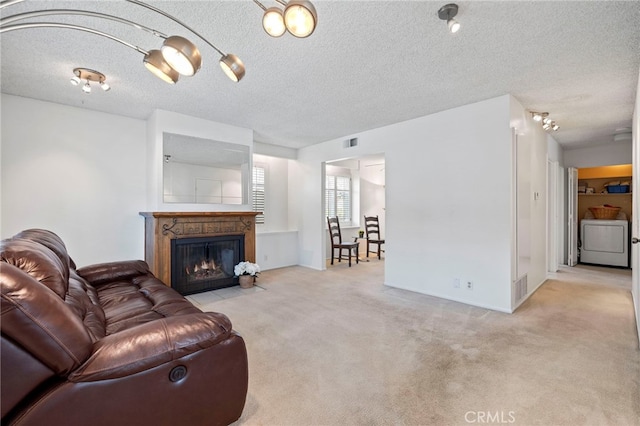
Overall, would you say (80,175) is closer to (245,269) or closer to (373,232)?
(245,269)

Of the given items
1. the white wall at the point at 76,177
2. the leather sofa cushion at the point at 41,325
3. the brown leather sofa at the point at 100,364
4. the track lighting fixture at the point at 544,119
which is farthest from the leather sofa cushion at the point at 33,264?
the track lighting fixture at the point at 544,119

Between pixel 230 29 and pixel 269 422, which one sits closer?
pixel 269 422

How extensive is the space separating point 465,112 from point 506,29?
1.60 m

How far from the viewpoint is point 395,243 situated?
4410mm

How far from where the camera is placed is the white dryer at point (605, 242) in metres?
5.68

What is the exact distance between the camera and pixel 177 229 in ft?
13.1

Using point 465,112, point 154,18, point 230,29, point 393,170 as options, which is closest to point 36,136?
point 154,18

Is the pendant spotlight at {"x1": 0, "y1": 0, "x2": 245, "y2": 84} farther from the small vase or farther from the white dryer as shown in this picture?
the white dryer

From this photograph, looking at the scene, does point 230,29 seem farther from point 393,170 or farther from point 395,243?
point 395,243

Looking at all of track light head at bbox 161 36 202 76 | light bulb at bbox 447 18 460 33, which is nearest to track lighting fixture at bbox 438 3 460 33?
light bulb at bbox 447 18 460 33

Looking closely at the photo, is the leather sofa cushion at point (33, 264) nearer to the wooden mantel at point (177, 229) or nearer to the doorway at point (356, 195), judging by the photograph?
the wooden mantel at point (177, 229)

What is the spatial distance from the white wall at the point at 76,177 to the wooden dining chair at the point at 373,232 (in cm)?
476

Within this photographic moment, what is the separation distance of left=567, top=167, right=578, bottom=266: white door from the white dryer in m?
0.20

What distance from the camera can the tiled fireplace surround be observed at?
3.84 metres
